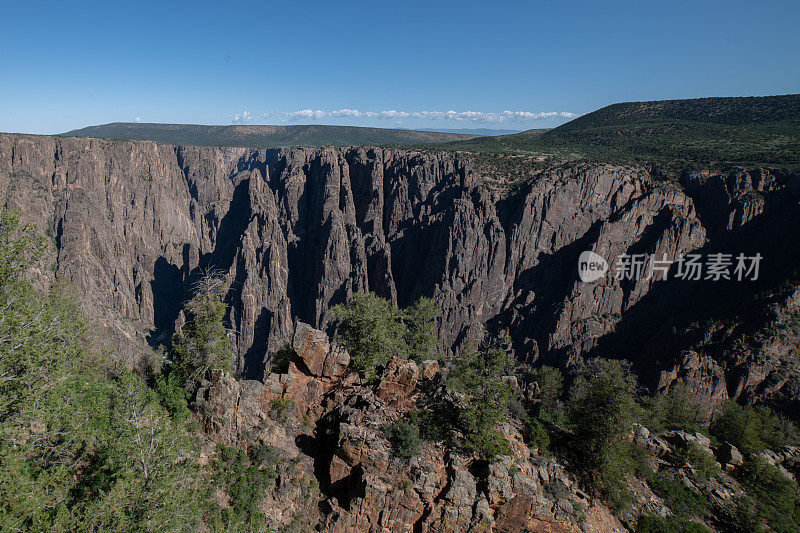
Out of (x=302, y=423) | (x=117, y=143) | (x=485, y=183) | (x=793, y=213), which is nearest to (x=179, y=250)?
(x=117, y=143)

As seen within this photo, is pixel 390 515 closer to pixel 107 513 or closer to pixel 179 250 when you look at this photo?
pixel 107 513

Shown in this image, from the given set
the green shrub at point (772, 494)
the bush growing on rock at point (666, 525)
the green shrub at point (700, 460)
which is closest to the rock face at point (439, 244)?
the green shrub at point (772, 494)

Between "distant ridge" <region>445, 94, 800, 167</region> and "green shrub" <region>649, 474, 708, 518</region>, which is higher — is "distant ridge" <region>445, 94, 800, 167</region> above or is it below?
above

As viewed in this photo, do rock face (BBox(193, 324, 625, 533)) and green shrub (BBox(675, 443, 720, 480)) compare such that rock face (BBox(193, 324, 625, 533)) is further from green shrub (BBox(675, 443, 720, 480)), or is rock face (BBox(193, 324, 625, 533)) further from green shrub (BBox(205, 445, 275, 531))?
green shrub (BBox(675, 443, 720, 480))

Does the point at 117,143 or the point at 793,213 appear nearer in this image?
the point at 793,213

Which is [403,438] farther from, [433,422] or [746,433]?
[746,433]

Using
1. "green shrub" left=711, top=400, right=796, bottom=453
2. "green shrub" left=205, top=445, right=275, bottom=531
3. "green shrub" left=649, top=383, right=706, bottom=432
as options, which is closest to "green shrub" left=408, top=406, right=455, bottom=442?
"green shrub" left=205, top=445, right=275, bottom=531
